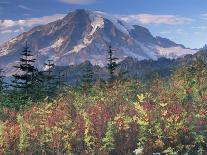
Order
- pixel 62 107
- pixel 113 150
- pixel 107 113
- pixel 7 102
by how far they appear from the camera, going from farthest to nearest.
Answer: pixel 7 102
pixel 62 107
pixel 107 113
pixel 113 150

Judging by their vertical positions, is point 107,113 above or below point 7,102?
above

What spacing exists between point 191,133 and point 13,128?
5.43m

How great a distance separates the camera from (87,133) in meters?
12.2

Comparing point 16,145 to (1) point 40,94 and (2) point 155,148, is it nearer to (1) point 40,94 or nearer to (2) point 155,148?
(2) point 155,148

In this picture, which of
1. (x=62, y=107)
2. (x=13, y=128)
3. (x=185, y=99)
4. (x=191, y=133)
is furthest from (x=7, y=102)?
(x=191, y=133)

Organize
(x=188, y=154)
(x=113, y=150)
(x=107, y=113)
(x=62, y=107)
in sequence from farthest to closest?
1. (x=62, y=107)
2. (x=107, y=113)
3. (x=113, y=150)
4. (x=188, y=154)

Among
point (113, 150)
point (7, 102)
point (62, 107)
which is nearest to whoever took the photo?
point (113, 150)

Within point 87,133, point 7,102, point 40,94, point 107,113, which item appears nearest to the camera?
point 87,133

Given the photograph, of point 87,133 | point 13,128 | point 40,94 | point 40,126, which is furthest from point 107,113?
point 40,94

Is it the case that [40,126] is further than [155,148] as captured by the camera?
Yes

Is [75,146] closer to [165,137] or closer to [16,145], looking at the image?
[16,145]

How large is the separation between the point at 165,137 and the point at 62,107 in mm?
5796

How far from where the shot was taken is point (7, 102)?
27.3 m

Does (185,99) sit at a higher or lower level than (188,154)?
higher
